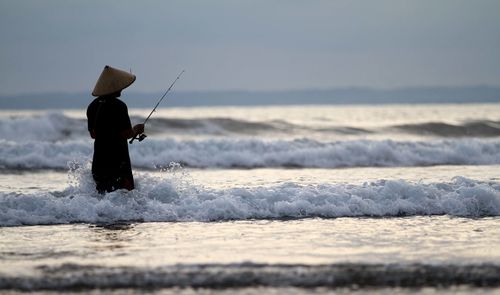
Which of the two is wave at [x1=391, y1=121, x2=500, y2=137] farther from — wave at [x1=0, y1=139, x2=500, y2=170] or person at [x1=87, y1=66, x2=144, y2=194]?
person at [x1=87, y1=66, x2=144, y2=194]

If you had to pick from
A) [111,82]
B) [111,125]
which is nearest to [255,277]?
[111,125]

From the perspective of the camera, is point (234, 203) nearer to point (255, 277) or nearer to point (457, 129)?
point (255, 277)

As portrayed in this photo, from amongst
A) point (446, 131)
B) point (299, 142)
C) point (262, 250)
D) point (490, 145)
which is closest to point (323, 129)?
point (446, 131)

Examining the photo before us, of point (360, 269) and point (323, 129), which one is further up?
point (323, 129)

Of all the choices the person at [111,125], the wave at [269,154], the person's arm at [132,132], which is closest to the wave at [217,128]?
the wave at [269,154]

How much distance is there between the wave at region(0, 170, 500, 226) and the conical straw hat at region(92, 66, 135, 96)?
1372 mm

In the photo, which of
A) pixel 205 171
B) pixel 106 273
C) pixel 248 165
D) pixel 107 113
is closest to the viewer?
pixel 106 273

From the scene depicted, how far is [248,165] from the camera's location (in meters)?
18.5

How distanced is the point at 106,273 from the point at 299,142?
48.1 feet

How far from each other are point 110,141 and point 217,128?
1828cm

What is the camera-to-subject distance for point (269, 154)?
19.4 meters

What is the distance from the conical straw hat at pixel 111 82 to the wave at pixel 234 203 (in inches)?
54.0

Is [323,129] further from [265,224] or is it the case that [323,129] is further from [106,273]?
[106,273]

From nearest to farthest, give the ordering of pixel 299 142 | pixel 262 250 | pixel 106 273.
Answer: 1. pixel 106 273
2. pixel 262 250
3. pixel 299 142
